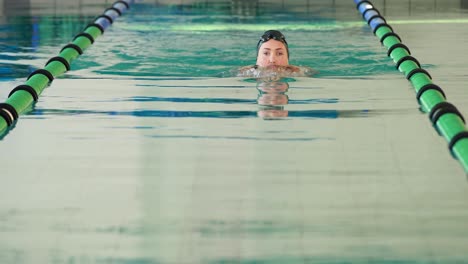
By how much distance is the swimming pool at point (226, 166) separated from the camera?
11.9 feet

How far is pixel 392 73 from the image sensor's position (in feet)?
25.2

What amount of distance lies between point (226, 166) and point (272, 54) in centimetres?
275

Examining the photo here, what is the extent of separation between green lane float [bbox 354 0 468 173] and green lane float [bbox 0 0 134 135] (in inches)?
86.9

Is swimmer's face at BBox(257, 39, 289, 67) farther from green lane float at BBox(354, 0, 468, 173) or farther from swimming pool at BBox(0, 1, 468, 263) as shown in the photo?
green lane float at BBox(354, 0, 468, 173)

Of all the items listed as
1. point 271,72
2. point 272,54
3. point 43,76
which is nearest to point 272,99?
point 271,72

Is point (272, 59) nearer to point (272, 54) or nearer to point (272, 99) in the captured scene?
point (272, 54)

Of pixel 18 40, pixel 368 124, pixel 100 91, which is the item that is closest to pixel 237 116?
pixel 368 124

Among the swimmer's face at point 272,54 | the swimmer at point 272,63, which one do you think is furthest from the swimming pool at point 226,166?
the swimmer's face at point 272,54

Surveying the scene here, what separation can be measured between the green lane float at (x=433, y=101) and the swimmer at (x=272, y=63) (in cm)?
80

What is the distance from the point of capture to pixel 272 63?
736 cm

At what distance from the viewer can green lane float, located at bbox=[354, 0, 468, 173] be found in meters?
4.94

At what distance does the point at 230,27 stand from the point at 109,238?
7.60 metres

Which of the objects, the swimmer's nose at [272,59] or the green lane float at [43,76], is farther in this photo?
the swimmer's nose at [272,59]

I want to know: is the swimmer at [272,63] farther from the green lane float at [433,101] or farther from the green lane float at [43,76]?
the green lane float at [43,76]
